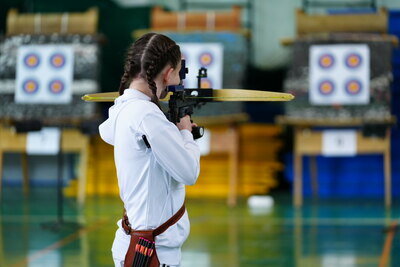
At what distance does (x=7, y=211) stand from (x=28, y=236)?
130cm

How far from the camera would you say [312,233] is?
182 inches

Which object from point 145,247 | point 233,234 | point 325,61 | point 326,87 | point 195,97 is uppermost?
point 325,61

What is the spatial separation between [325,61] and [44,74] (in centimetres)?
251

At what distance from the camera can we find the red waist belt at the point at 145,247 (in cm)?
158

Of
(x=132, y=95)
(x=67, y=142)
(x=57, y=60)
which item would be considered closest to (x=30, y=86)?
(x=57, y=60)

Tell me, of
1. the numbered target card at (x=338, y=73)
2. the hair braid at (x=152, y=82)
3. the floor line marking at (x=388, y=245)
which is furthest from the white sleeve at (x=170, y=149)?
the numbered target card at (x=338, y=73)

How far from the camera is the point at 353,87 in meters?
6.33

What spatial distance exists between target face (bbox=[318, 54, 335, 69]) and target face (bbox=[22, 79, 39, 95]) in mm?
2535

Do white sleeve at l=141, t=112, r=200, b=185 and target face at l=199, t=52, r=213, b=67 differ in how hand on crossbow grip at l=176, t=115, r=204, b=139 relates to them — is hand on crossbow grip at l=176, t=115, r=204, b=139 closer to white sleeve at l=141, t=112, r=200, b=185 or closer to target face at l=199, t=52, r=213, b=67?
white sleeve at l=141, t=112, r=200, b=185

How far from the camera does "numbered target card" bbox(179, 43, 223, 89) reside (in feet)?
21.2

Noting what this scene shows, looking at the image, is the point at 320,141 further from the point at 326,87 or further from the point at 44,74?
the point at 44,74

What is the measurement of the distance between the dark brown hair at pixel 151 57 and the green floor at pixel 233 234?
2153 millimetres

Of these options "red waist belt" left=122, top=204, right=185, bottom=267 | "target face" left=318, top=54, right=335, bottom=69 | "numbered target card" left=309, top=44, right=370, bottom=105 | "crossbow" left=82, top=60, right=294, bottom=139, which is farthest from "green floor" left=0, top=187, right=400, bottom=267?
"red waist belt" left=122, top=204, right=185, bottom=267

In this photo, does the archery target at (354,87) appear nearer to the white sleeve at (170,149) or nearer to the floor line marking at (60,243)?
the floor line marking at (60,243)
